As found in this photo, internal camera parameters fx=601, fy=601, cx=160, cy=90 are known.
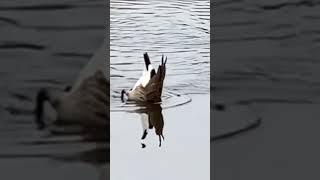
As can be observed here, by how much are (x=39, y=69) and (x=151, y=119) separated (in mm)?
405

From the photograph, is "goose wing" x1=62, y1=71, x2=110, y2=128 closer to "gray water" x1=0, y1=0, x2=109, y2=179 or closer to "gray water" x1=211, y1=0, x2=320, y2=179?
"gray water" x1=0, y1=0, x2=109, y2=179

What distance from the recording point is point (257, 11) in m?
2.03

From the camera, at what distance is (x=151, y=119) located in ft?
6.61

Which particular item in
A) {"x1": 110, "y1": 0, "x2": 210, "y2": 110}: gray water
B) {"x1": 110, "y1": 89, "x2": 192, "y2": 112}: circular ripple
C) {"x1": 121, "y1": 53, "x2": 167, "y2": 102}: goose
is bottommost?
{"x1": 110, "y1": 89, "x2": 192, "y2": 112}: circular ripple

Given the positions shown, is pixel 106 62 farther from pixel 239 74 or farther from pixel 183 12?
pixel 239 74

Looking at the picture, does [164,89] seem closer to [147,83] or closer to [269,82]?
[147,83]

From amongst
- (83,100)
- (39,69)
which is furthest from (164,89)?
(39,69)

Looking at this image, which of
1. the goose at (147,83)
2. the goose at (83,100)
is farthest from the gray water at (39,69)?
the goose at (147,83)

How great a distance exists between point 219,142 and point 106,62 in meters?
0.46

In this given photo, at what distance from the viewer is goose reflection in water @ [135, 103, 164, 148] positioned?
2016mm

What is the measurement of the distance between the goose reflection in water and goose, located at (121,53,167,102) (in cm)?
4

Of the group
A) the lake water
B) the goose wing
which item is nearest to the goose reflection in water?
the lake water

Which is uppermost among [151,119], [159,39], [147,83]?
[159,39]

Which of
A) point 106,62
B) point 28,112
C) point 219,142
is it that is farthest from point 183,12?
point 28,112
